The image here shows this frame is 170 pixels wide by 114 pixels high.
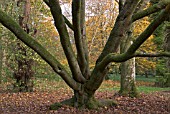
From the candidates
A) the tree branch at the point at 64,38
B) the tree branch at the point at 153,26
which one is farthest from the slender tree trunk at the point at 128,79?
the tree branch at the point at 153,26

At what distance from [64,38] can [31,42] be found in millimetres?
948

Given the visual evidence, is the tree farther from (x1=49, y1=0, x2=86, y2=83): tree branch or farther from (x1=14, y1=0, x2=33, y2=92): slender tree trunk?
(x1=14, y1=0, x2=33, y2=92): slender tree trunk

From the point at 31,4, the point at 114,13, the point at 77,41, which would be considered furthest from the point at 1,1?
the point at 114,13

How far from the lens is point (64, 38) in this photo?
836 centimetres

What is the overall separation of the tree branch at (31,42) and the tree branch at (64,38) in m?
0.27

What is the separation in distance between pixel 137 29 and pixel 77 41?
20460mm

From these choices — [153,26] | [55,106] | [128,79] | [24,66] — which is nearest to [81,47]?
[55,106]

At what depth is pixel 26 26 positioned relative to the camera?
15367 millimetres

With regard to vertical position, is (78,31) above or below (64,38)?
above

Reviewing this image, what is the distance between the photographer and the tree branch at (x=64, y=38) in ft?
26.4

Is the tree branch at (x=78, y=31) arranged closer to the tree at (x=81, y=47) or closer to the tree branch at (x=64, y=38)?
the tree at (x=81, y=47)

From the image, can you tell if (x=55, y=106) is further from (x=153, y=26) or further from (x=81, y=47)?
(x=153, y=26)

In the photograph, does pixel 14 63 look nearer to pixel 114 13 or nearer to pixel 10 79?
pixel 10 79

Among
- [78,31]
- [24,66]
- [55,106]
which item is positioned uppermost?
[78,31]
